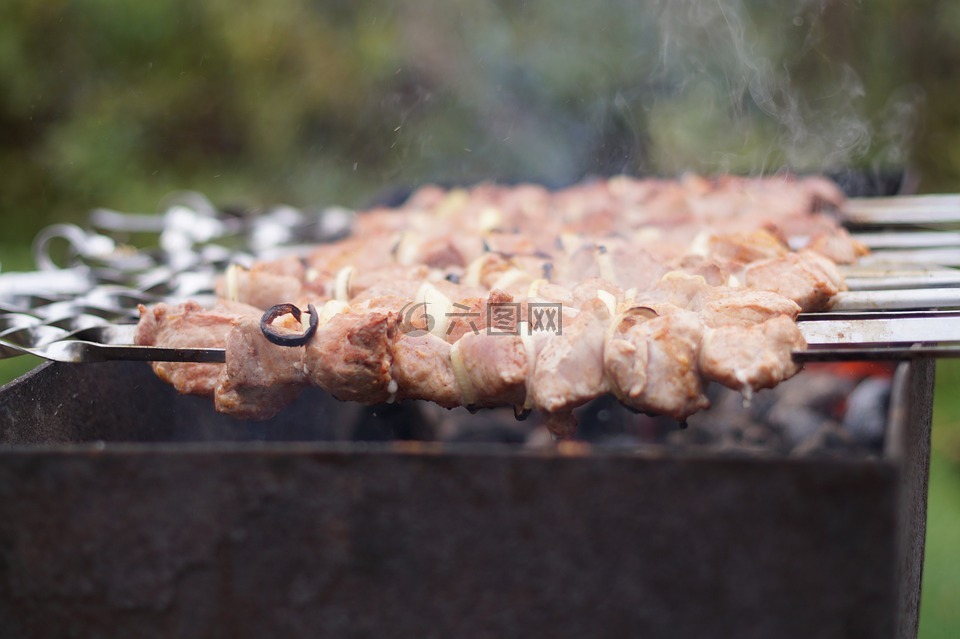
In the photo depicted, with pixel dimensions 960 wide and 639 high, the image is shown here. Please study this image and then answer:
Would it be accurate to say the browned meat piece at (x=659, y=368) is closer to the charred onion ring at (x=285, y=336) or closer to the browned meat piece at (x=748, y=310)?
the browned meat piece at (x=748, y=310)

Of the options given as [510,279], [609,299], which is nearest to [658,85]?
[510,279]

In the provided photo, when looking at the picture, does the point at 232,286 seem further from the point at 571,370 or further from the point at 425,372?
the point at 571,370

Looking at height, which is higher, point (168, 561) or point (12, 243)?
point (12, 243)

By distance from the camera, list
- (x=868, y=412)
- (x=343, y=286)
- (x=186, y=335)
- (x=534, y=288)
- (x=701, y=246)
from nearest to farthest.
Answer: (x=186, y=335) → (x=534, y=288) → (x=343, y=286) → (x=701, y=246) → (x=868, y=412)

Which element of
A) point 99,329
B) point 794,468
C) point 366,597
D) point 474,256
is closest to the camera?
point 794,468

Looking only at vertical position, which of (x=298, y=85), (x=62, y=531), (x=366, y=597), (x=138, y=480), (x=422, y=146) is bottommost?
(x=366, y=597)

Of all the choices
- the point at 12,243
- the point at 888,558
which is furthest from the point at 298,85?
the point at 888,558

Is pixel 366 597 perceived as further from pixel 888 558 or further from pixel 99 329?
pixel 99 329
